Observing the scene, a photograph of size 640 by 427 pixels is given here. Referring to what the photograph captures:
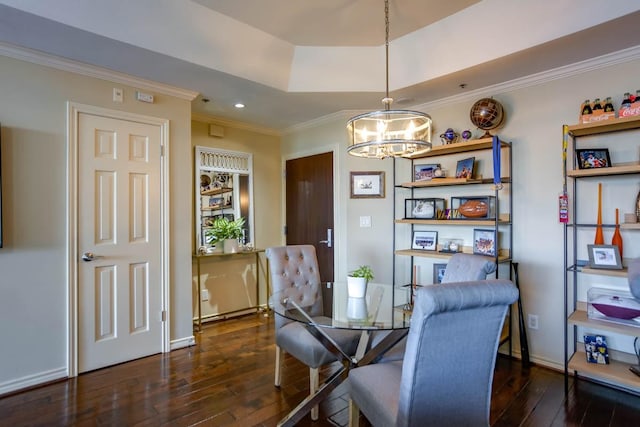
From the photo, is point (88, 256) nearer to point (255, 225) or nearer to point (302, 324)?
point (302, 324)

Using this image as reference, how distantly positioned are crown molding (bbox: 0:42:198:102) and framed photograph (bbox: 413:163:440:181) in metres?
2.25

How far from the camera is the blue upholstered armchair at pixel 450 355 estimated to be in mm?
1211

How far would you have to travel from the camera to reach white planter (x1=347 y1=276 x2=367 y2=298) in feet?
7.29

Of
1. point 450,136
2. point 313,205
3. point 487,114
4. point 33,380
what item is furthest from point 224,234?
point 487,114

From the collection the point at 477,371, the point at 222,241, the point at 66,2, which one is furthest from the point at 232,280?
the point at 477,371

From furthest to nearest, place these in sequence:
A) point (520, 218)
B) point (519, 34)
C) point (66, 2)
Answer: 1. point (520, 218)
2. point (519, 34)
3. point (66, 2)

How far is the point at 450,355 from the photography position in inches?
51.0

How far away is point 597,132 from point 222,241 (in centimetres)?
355

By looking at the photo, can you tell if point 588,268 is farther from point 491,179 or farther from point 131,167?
point 131,167

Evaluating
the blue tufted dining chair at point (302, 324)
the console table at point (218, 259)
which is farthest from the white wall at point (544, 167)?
the console table at point (218, 259)

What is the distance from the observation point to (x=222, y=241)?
3.95 metres

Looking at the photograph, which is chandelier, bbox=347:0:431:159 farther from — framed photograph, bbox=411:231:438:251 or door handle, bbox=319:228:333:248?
door handle, bbox=319:228:333:248

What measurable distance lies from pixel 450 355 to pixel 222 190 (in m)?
3.38

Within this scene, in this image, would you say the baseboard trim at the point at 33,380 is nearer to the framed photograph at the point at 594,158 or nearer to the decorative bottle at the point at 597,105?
the framed photograph at the point at 594,158
